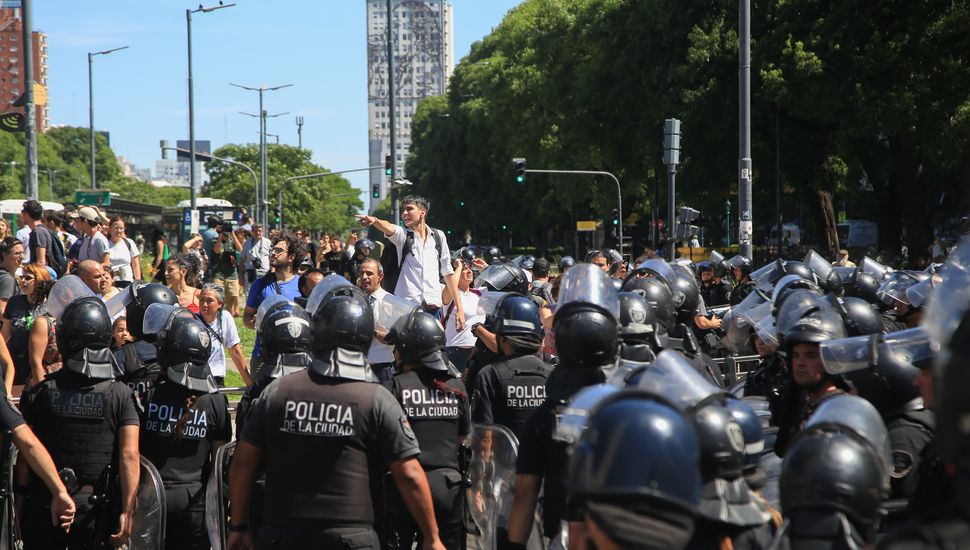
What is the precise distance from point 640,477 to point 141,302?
18.6ft

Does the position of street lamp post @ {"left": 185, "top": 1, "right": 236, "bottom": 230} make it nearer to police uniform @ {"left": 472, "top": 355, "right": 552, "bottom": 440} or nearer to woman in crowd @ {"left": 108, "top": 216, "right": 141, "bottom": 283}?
woman in crowd @ {"left": 108, "top": 216, "right": 141, "bottom": 283}

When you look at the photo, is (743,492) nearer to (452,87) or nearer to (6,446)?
(6,446)

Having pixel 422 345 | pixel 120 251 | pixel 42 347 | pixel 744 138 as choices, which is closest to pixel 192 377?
pixel 422 345

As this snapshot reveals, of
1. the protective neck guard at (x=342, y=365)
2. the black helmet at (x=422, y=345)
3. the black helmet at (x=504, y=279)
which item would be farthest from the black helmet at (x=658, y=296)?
the black helmet at (x=504, y=279)

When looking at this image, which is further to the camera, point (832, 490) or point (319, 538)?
point (319, 538)

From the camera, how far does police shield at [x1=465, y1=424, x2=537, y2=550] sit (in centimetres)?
552

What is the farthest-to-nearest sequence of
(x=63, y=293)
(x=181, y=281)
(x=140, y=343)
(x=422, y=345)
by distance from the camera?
1. (x=181, y=281)
2. (x=63, y=293)
3. (x=140, y=343)
4. (x=422, y=345)

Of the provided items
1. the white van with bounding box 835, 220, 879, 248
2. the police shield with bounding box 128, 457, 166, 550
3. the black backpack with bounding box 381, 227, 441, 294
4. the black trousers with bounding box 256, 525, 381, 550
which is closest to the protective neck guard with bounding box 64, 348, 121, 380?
the police shield with bounding box 128, 457, 166, 550

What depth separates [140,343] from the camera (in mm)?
7035

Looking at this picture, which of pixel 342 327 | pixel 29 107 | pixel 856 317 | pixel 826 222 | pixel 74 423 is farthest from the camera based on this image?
pixel 826 222

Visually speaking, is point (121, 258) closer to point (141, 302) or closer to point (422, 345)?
point (141, 302)

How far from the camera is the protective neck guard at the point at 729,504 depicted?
3205 mm

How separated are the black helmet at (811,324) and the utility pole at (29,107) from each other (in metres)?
12.2

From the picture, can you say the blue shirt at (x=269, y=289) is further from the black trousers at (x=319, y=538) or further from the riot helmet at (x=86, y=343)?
the black trousers at (x=319, y=538)
